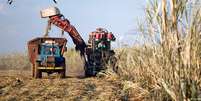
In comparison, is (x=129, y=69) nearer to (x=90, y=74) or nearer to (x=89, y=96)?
(x=89, y=96)

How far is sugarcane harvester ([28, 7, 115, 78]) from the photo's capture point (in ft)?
76.0

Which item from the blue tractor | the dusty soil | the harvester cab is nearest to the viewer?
the dusty soil

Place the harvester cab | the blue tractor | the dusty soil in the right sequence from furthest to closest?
the harvester cab, the blue tractor, the dusty soil

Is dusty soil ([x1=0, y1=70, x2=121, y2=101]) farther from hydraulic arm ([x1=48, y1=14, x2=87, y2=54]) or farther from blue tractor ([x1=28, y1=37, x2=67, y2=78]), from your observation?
hydraulic arm ([x1=48, y1=14, x2=87, y2=54])

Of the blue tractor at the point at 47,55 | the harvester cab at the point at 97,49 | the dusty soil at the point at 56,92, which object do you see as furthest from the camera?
the harvester cab at the point at 97,49

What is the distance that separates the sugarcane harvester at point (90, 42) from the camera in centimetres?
2316

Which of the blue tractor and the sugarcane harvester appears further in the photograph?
the sugarcane harvester

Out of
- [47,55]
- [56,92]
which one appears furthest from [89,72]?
[56,92]

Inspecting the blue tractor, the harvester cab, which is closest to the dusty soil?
the blue tractor

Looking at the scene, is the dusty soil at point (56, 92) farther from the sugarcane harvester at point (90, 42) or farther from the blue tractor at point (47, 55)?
the sugarcane harvester at point (90, 42)

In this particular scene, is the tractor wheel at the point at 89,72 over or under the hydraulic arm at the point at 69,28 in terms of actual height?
under

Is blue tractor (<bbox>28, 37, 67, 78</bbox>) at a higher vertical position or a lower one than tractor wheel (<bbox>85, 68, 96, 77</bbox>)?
higher

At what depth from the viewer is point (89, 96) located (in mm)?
14219

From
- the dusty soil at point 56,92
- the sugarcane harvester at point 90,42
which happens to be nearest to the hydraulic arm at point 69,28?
the sugarcane harvester at point 90,42
